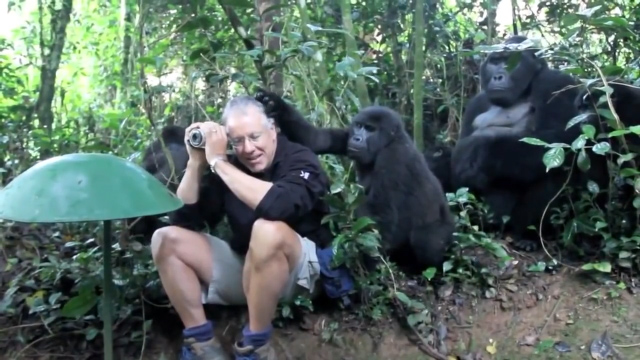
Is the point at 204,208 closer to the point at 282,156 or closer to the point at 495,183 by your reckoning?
the point at 282,156

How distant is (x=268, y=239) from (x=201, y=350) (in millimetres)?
662

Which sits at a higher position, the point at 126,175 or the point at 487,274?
the point at 126,175

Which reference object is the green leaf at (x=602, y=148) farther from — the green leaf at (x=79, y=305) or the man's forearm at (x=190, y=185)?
the green leaf at (x=79, y=305)

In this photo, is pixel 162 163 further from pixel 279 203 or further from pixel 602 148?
pixel 602 148

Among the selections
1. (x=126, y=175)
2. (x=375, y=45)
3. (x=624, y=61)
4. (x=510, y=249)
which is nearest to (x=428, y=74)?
(x=375, y=45)

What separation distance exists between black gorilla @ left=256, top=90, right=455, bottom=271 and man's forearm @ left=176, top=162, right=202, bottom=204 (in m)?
0.85

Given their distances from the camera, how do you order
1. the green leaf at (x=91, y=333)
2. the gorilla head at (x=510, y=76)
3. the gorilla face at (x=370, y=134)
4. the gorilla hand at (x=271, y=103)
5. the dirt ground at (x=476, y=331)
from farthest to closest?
the gorilla head at (x=510, y=76) < the gorilla face at (x=370, y=134) < the gorilla hand at (x=271, y=103) < the dirt ground at (x=476, y=331) < the green leaf at (x=91, y=333)

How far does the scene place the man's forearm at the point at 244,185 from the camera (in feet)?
10.8

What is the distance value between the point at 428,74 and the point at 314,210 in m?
2.92

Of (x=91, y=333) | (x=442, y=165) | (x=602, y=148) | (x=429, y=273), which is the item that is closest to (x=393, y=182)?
(x=429, y=273)

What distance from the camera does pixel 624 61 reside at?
19.2 ft

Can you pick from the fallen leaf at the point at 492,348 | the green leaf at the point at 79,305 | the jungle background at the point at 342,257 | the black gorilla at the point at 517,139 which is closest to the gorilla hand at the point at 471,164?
the black gorilla at the point at 517,139

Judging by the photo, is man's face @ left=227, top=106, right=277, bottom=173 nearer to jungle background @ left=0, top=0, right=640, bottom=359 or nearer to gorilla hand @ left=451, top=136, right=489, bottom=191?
jungle background @ left=0, top=0, right=640, bottom=359

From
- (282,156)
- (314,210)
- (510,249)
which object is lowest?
(510,249)
